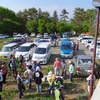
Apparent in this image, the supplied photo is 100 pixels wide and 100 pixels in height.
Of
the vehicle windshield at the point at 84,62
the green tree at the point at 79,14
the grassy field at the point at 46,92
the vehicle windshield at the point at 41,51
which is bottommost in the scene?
the grassy field at the point at 46,92

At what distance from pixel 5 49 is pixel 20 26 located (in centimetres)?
3708

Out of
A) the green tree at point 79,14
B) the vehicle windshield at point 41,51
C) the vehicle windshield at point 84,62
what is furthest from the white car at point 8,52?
the green tree at point 79,14

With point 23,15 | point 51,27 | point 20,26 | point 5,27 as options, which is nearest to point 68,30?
point 51,27

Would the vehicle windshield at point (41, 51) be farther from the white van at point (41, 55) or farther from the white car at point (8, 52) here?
the white car at point (8, 52)

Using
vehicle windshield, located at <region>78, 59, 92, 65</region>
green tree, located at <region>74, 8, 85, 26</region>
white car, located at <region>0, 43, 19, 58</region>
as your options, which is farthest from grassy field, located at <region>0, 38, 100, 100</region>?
green tree, located at <region>74, 8, 85, 26</region>

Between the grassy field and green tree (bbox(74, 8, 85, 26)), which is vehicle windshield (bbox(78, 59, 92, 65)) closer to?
the grassy field

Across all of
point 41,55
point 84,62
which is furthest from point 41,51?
point 84,62

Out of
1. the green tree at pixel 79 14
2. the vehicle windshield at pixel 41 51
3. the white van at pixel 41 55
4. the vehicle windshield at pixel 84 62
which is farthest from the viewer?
the green tree at pixel 79 14

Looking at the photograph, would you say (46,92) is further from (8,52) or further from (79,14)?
(79,14)

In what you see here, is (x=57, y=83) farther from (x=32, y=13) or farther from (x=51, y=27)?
(x=32, y=13)

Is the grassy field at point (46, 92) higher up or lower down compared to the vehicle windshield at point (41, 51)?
lower down

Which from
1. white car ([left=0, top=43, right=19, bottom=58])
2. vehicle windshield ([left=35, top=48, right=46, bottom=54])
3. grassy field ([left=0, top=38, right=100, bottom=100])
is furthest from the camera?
white car ([left=0, top=43, right=19, bottom=58])

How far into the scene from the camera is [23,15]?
198 feet

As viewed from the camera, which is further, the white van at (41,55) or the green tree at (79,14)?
the green tree at (79,14)
